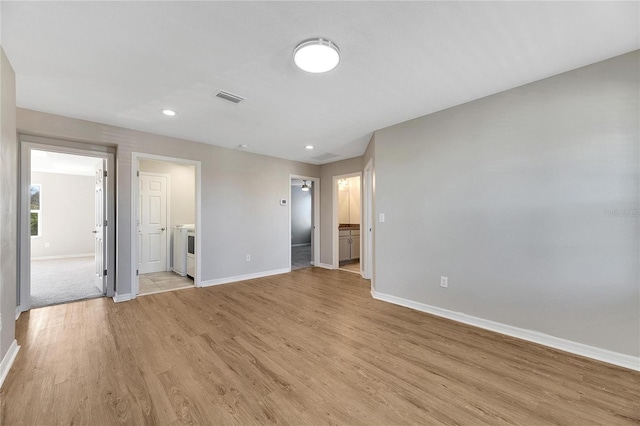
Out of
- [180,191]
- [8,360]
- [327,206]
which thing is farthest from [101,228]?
[327,206]

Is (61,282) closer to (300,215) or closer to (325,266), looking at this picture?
(325,266)

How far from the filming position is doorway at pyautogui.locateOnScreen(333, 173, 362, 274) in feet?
19.0

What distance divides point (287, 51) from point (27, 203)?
12.4 ft

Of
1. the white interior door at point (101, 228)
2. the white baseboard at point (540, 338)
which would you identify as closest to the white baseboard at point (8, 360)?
the white interior door at point (101, 228)

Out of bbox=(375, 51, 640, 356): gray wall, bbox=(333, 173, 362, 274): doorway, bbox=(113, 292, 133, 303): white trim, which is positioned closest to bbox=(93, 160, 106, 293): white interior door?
bbox=(113, 292, 133, 303): white trim

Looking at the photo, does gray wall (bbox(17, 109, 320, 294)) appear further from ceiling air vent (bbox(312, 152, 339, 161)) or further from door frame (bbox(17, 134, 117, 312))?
ceiling air vent (bbox(312, 152, 339, 161))

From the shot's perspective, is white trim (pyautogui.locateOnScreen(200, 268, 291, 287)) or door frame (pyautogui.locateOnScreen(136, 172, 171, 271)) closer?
white trim (pyautogui.locateOnScreen(200, 268, 291, 287))

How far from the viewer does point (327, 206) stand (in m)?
5.93

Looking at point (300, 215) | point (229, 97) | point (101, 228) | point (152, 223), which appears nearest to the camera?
point (229, 97)

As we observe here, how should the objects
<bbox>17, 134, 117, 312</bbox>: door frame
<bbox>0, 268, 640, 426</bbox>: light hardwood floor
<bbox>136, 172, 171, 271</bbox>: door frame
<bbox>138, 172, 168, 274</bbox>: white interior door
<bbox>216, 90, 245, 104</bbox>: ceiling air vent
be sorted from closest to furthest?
<bbox>0, 268, 640, 426</bbox>: light hardwood floor, <bbox>216, 90, 245, 104</bbox>: ceiling air vent, <bbox>17, 134, 117, 312</bbox>: door frame, <bbox>138, 172, 168, 274</bbox>: white interior door, <bbox>136, 172, 171, 271</bbox>: door frame

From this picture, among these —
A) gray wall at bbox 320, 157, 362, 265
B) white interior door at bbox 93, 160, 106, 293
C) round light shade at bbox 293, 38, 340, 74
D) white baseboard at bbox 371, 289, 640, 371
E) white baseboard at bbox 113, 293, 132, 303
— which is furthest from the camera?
gray wall at bbox 320, 157, 362, 265

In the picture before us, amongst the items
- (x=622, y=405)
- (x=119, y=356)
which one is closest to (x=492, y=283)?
(x=622, y=405)

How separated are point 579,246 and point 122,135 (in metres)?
5.38

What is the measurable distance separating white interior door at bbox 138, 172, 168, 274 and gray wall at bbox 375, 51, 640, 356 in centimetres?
486
